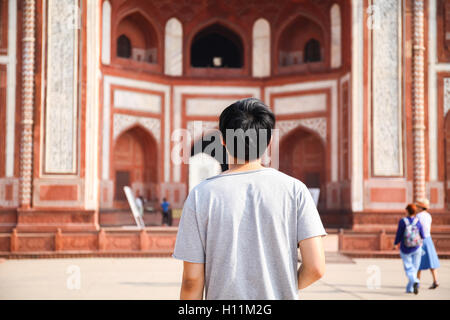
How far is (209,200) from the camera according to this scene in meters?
1.81

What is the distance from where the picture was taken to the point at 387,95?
48.8ft

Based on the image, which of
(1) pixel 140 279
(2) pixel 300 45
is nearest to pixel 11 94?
(1) pixel 140 279

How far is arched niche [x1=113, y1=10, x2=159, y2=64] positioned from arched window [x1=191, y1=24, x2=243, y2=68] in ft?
5.00

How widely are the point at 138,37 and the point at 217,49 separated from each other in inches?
109

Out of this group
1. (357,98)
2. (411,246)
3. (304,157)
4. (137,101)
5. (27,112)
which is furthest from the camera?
(304,157)

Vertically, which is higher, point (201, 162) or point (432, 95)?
point (432, 95)

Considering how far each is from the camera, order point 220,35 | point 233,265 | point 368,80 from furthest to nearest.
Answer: point 220,35, point 368,80, point 233,265

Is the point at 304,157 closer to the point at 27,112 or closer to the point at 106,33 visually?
the point at 106,33

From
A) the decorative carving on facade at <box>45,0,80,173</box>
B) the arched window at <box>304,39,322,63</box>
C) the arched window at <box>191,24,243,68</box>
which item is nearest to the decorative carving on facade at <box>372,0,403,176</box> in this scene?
the arched window at <box>304,39,322,63</box>

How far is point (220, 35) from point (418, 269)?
13838 mm

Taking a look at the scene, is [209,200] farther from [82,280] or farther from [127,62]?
[127,62]

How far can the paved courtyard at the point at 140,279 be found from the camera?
740 centimetres

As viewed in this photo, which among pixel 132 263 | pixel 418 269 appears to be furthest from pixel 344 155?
pixel 418 269

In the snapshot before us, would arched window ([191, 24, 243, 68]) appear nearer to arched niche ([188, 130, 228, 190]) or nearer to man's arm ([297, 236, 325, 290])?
arched niche ([188, 130, 228, 190])
